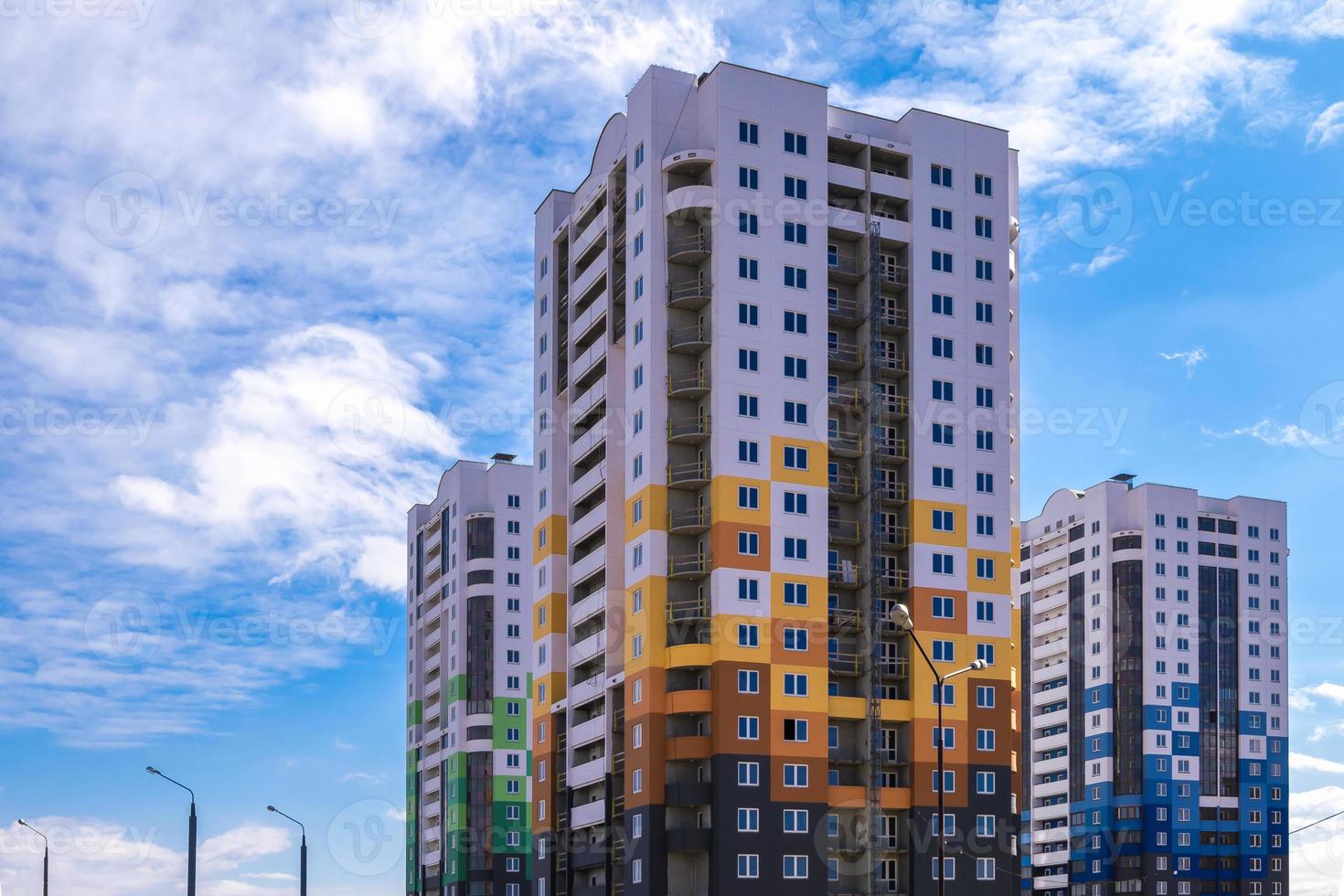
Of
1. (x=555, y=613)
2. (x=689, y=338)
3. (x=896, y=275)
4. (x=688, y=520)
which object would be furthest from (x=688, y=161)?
(x=555, y=613)

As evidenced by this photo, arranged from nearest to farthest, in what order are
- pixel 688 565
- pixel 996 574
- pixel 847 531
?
pixel 688 565 < pixel 847 531 < pixel 996 574

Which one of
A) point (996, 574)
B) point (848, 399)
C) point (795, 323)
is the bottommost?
point (996, 574)

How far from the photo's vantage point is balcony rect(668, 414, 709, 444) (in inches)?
3647

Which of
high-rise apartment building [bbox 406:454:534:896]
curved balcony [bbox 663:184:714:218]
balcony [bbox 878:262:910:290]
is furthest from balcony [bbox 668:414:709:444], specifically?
high-rise apartment building [bbox 406:454:534:896]

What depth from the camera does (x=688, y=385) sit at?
93875 mm

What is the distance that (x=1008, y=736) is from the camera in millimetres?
94438

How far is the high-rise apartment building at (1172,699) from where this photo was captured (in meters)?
165

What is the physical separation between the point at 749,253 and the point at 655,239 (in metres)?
5.78

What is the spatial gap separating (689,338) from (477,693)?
7363 cm

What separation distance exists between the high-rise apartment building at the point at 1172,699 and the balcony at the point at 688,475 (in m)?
88.2

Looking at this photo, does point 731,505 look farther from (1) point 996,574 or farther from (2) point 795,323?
(1) point 996,574

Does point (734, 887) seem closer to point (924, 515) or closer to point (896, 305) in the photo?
point (924, 515)

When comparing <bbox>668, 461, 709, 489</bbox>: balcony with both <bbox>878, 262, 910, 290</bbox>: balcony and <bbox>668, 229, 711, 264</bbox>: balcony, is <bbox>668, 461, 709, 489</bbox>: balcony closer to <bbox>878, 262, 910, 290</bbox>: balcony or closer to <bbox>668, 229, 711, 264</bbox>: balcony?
<bbox>668, 229, 711, 264</bbox>: balcony

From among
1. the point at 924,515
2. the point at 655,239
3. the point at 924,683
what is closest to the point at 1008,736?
the point at 924,683
